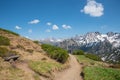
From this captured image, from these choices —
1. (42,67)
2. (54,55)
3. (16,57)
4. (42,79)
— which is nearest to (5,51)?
(16,57)

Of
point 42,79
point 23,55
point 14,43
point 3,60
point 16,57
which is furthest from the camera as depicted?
point 14,43

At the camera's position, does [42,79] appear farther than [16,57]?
No

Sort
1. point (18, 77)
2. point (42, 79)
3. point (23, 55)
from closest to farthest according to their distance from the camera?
point (18, 77), point (42, 79), point (23, 55)

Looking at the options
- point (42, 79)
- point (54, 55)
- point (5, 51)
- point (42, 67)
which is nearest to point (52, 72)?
point (42, 67)

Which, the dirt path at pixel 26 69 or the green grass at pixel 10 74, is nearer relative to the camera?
the green grass at pixel 10 74

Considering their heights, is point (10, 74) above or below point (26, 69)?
below

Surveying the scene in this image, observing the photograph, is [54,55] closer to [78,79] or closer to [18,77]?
[78,79]

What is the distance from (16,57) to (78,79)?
12.6 m

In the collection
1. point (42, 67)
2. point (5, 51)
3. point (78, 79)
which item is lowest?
point (78, 79)

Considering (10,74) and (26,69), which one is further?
(26,69)

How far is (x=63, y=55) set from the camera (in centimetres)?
4722

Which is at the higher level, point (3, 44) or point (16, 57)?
point (3, 44)

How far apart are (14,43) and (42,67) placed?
15471mm

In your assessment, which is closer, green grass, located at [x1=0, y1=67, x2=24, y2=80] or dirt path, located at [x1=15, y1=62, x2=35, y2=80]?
green grass, located at [x1=0, y1=67, x2=24, y2=80]
